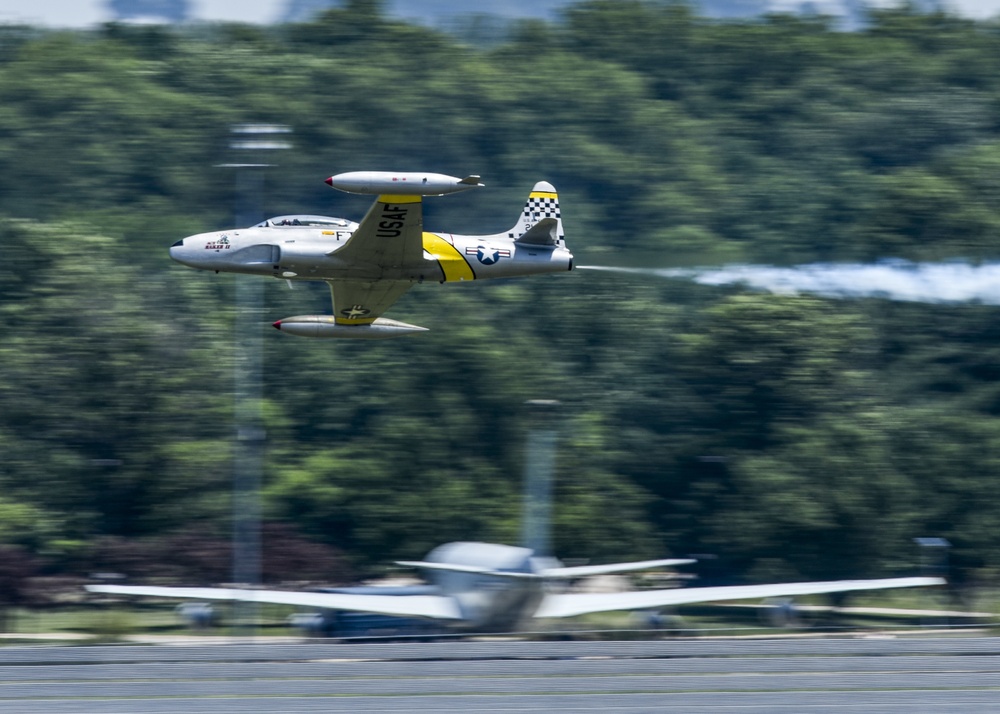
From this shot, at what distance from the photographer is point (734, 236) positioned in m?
71.1

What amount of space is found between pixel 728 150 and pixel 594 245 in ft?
51.4

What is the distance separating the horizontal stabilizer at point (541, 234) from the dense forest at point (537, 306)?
550cm

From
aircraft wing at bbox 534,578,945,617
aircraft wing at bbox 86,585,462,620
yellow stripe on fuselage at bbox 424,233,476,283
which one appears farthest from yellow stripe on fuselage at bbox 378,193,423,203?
aircraft wing at bbox 534,578,945,617

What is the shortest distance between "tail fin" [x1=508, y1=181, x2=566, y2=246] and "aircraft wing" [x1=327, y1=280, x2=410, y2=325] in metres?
2.98

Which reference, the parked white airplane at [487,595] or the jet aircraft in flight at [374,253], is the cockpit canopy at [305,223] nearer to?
the jet aircraft in flight at [374,253]

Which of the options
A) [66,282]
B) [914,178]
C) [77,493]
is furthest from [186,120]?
[914,178]

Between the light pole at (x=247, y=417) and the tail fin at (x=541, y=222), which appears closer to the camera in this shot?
the tail fin at (x=541, y=222)

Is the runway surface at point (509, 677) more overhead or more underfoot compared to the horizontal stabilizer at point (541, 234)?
more underfoot

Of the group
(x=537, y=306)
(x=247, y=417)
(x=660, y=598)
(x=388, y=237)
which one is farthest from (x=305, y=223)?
(x=537, y=306)

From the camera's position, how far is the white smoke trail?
50.9m

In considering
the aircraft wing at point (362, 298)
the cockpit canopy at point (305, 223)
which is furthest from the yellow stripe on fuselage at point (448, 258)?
the cockpit canopy at point (305, 223)

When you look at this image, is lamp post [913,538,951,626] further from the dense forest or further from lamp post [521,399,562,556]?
lamp post [521,399,562,556]

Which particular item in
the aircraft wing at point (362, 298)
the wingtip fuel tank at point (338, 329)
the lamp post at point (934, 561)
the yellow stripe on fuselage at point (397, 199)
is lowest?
the lamp post at point (934, 561)

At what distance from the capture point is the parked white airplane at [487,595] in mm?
31422
